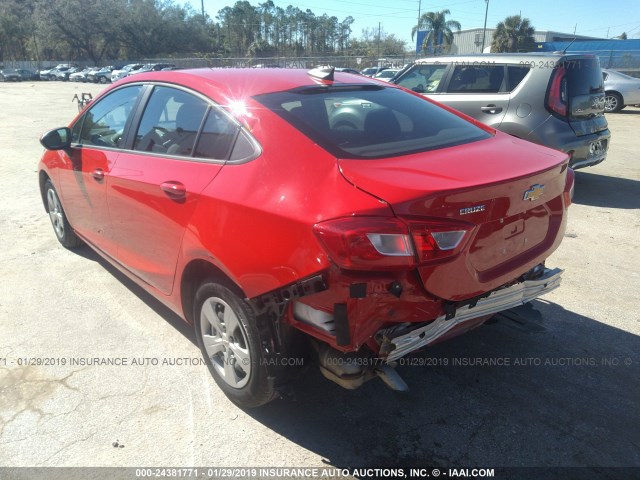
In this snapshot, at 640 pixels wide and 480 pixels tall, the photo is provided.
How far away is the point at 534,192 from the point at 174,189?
189 cm

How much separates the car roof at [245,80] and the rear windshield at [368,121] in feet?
0.32

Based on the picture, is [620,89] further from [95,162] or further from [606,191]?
A: [95,162]

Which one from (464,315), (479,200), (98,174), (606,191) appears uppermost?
(479,200)

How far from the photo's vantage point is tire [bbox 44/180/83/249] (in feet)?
16.1

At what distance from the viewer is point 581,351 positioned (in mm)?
3285

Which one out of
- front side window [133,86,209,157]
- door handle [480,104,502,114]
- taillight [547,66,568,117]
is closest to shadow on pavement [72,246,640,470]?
front side window [133,86,209,157]

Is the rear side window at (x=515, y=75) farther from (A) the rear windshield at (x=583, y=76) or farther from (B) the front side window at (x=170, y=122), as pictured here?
(B) the front side window at (x=170, y=122)

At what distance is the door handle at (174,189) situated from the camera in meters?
2.76

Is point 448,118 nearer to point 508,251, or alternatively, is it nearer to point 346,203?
point 508,251

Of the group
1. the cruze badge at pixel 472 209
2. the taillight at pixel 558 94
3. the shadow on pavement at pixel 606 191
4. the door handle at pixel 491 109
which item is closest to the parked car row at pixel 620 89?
the shadow on pavement at pixel 606 191

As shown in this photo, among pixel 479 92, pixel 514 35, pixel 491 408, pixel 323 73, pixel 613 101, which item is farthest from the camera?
pixel 514 35

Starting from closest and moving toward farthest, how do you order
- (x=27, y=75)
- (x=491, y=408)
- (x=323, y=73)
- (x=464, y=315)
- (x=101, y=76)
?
(x=464, y=315) → (x=491, y=408) → (x=323, y=73) → (x=101, y=76) → (x=27, y=75)

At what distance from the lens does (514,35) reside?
5744 cm

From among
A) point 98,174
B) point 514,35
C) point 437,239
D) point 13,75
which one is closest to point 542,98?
point 437,239
